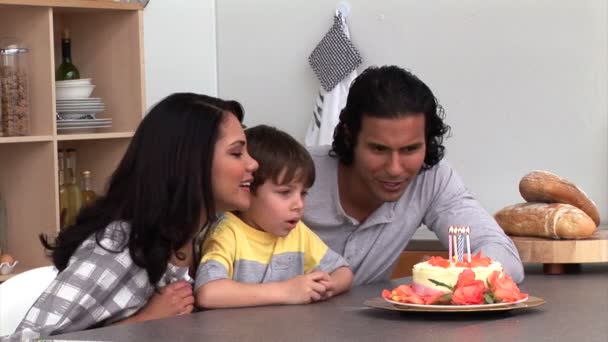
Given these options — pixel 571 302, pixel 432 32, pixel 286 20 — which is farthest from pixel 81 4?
pixel 571 302

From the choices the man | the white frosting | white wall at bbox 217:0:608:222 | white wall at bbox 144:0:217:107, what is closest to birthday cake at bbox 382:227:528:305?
the white frosting

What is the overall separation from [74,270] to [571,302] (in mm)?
789

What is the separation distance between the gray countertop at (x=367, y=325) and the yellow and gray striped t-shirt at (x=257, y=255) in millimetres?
128

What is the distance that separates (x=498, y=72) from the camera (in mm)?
3369

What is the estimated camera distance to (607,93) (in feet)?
10.4

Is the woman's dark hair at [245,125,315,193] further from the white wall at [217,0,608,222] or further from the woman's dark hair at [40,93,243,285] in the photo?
the white wall at [217,0,608,222]

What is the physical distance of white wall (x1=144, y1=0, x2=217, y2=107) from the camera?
381cm

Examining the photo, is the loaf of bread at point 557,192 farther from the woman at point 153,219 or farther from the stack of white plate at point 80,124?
the stack of white plate at point 80,124

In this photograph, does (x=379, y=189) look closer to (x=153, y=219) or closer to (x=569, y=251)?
(x=569, y=251)

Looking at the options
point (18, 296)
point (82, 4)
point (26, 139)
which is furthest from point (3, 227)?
point (18, 296)

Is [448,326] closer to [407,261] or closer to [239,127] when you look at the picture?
[239,127]

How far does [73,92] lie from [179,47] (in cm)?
63

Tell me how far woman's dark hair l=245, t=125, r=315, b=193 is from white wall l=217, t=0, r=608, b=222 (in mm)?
1398

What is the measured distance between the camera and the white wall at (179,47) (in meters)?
A: 3.81
